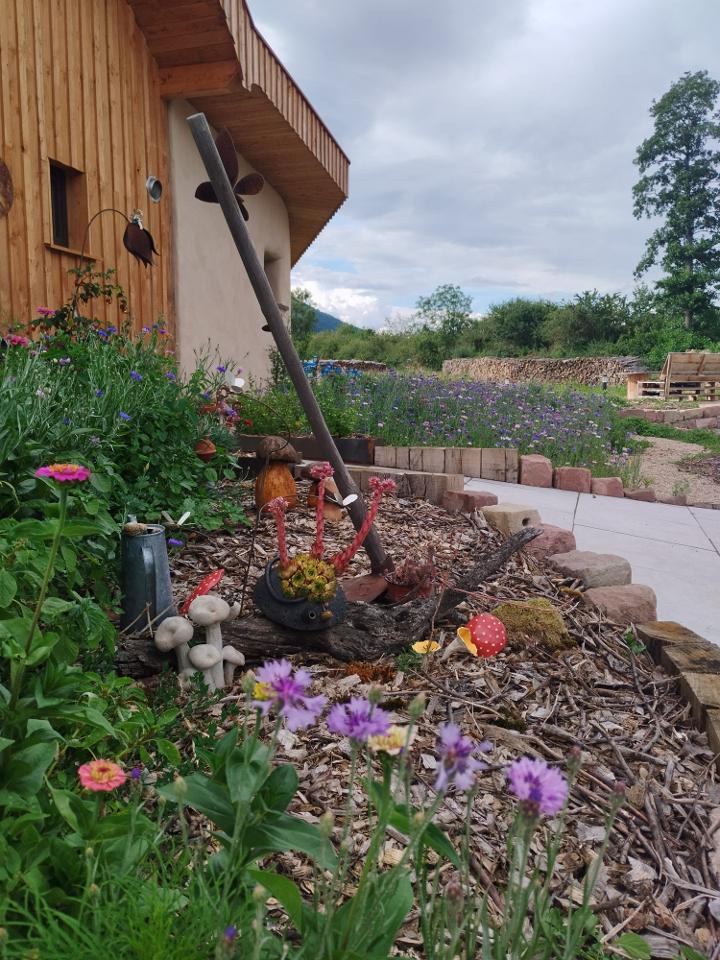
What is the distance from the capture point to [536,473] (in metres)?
5.91

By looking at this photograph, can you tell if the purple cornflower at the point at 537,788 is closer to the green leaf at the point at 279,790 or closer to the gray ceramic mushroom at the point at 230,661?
the green leaf at the point at 279,790

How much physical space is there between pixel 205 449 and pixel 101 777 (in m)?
2.72

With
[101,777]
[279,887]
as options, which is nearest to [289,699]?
[279,887]

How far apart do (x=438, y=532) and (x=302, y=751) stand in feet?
6.78

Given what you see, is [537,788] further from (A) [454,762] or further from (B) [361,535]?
(B) [361,535]

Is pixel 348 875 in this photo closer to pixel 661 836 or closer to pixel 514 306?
pixel 661 836

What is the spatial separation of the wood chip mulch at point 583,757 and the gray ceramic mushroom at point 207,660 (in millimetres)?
308

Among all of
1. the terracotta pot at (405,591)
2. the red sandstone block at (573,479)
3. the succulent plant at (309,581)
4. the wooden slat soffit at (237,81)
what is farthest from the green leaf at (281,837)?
the wooden slat soffit at (237,81)

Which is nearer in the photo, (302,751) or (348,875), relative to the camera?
(348,875)

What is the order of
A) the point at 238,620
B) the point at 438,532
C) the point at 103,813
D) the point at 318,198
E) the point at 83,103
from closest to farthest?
the point at 103,813
the point at 238,620
the point at 438,532
the point at 83,103
the point at 318,198

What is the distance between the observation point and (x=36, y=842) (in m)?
0.99

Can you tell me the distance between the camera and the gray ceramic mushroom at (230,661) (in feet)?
6.66

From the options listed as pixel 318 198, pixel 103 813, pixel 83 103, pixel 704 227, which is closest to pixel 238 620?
pixel 103 813

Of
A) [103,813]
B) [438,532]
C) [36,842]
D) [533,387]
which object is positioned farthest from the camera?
[533,387]
